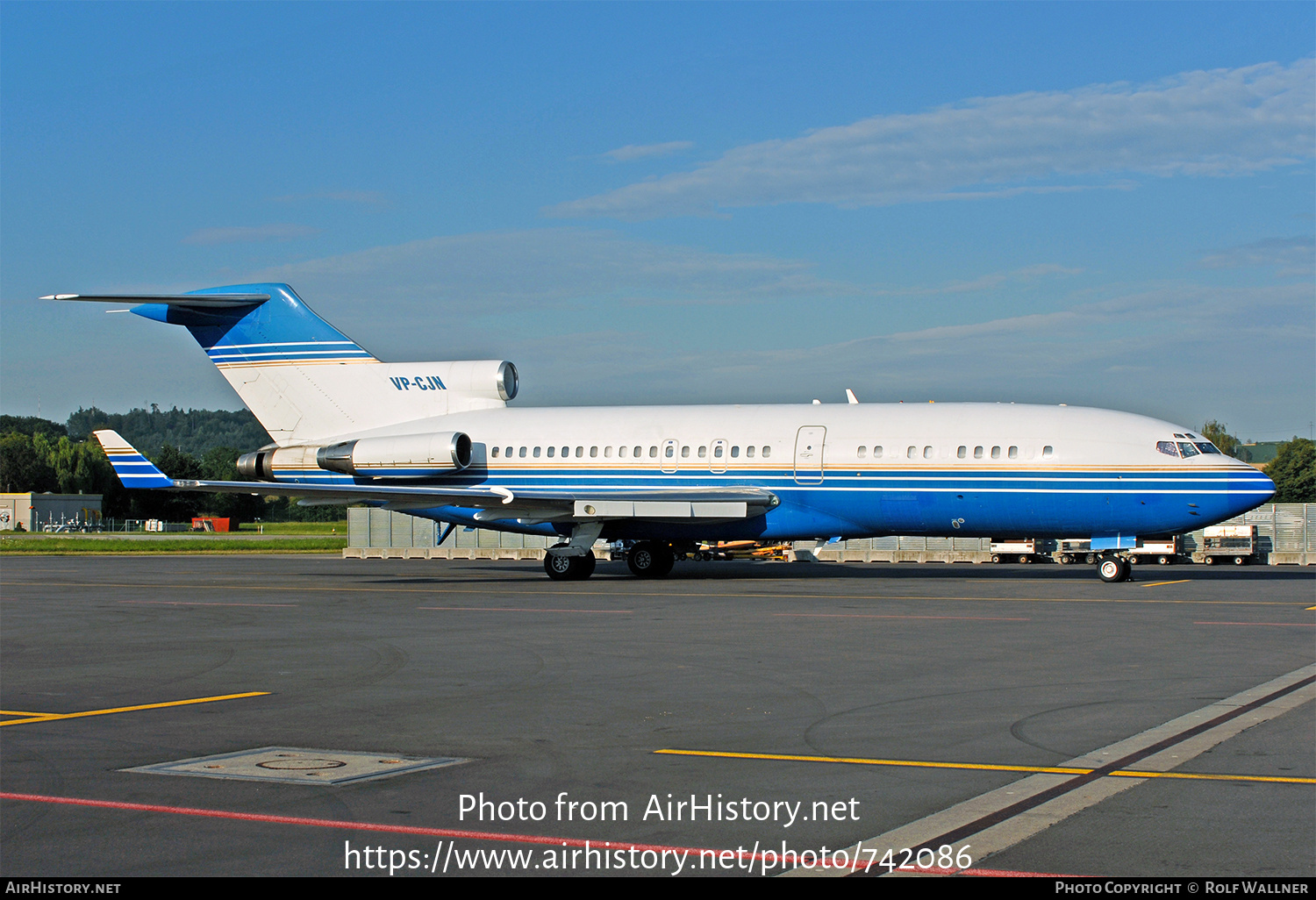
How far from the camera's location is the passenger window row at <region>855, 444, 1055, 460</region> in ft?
89.1

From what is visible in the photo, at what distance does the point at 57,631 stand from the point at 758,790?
14.2 metres

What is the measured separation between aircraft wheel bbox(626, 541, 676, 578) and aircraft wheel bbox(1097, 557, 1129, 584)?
11.0m

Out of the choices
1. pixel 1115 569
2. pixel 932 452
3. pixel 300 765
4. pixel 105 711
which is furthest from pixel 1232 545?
pixel 300 765

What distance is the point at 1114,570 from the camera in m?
27.4

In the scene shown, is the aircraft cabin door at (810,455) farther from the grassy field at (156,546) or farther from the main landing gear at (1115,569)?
the grassy field at (156,546)

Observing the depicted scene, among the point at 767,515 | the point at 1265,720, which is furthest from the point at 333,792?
the point at 767,515

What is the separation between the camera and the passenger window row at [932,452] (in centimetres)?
2716

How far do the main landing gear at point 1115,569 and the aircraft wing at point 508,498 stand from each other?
763cm

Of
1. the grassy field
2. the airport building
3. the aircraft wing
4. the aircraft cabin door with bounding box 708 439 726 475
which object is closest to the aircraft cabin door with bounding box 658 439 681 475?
the aircraft wing

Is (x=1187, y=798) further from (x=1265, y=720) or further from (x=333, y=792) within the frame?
(x=333, y=792)

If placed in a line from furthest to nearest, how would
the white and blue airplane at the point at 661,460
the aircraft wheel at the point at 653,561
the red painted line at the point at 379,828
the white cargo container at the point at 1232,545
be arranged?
the white cargo container at the point at 1232,545 < the aircraft wheel at the point at 653,561 < the white and blue airplane at the point at 661,460 < the red painted line at the point at 379,828

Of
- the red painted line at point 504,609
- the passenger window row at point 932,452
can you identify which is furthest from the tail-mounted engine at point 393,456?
the passenger window row at point 932,452

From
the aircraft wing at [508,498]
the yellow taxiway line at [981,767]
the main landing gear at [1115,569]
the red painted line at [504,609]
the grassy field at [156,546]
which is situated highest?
the aircraft wing at [508,498]

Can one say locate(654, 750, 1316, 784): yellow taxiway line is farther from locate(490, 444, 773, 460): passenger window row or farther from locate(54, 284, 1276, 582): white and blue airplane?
locate(490, 444, 773, 460): passenger window row
